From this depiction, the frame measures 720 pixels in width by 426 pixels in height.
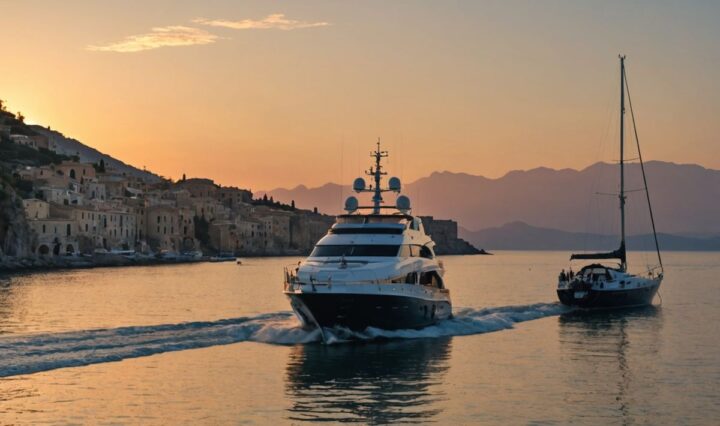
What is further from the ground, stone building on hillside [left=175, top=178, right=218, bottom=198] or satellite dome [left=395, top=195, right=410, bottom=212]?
stone building on hillside [left=175, top=178, right=218, bottom=198]

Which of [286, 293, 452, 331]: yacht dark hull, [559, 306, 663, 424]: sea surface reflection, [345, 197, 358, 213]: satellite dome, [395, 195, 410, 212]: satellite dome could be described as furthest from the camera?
[395, 195, 410, 212]: satellite dome

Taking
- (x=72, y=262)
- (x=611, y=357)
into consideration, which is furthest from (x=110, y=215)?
(x=611, y=357)

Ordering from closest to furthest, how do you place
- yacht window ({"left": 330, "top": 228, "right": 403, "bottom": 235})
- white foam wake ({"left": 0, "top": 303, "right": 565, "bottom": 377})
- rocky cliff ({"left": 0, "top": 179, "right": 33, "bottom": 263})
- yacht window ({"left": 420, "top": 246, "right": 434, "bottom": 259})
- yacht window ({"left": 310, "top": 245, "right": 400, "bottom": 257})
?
white foam wake ({"left": 0, "top": 303, "right": 565, "bottom": 377}), yacht window ({"left": 310, "top": 245, "right": 400, "bottom": 257}), yacht window ({"left": 330, "top": 228, "right": 403, "bottom": 235}), yacht window ({"left": 420, "top": 246, "right": 434, "bottom": 259}), rocky cliff ({"left": 0, "top": 179, "right": 33, "bottom": 263})

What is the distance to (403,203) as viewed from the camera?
37.8 meters

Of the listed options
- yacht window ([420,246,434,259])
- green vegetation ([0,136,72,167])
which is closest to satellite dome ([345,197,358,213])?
yacht window ([420,246,434,259])

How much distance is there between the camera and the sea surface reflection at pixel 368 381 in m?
19.8

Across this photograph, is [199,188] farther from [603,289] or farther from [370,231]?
[370,231]

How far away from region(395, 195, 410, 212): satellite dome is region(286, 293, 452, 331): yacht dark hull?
652cm

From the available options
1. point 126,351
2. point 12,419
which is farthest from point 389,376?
point 12,419

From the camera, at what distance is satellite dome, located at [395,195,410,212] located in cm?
3766

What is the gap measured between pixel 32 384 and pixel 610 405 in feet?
42.9

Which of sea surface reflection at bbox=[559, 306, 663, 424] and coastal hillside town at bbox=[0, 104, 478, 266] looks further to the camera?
coastal hillside town at bbox=[0, 104, 478, 266]

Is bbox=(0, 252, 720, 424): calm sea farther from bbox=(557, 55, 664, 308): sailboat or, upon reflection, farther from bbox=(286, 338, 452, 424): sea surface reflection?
bbox=(557, 55, 664, 308): sailboat

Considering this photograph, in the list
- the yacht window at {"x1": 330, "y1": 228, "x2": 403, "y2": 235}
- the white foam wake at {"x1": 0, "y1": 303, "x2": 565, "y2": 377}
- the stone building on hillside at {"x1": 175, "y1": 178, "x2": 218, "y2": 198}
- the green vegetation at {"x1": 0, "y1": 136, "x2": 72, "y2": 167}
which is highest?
the green vegetation at {"x1": 0, "y1": 136, "x2": 72, "y2": 167}
